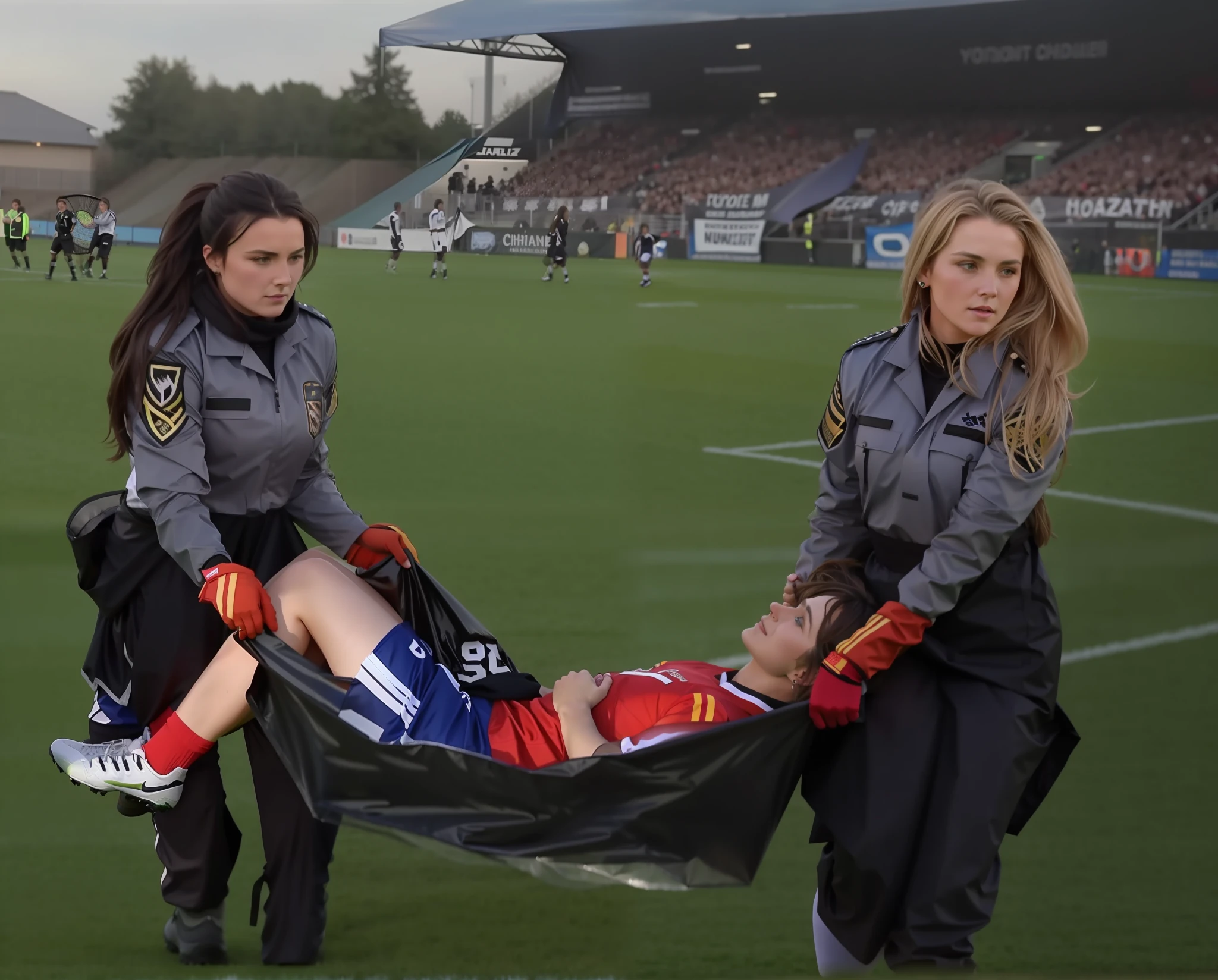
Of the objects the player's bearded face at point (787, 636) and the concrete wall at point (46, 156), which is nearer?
the player's bearded face at point (787, 636)

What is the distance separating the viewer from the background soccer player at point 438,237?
7.68m

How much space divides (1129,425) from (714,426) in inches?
124

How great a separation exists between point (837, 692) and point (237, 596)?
106cm

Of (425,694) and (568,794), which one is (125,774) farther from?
(568,794)

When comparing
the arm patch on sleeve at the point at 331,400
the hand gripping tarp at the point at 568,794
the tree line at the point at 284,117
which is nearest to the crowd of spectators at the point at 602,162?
the tree line at the point at 284,117

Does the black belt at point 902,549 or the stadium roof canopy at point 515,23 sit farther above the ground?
the stadium roof canopy at point 515,23

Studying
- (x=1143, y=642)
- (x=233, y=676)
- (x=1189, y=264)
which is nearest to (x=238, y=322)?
(x=233, y=676)

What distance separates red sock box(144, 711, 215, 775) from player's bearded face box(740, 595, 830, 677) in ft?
3.50

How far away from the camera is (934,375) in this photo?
2.46 meters

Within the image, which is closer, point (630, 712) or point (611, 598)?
point (630, 712)

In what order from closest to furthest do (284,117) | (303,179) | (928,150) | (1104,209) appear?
(303,179) → (284,117) → (1104,209) → (928,150)

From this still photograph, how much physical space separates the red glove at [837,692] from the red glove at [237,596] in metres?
1.00

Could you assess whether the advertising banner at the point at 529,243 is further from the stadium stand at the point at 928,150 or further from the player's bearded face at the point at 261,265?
the player's bearded face at the point at 261,265

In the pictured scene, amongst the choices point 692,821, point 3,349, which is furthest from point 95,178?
point 3,349
